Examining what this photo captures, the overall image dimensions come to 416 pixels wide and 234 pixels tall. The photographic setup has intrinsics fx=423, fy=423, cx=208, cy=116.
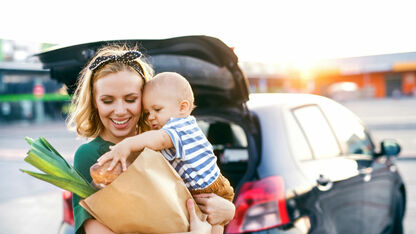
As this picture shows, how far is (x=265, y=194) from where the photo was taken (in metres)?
2.57

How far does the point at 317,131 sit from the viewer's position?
325 centimetres

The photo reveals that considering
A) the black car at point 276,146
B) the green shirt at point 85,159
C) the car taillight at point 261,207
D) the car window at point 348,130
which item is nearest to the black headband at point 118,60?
the green shirt at point 85,159

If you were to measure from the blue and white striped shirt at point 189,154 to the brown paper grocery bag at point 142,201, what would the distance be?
15 cm

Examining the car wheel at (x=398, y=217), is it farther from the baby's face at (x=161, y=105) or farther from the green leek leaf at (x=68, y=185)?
the green leek leaf at (x=68, y=185)

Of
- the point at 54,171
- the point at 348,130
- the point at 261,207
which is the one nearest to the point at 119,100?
the point at 54,171

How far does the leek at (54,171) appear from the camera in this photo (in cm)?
128

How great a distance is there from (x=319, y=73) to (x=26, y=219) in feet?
151

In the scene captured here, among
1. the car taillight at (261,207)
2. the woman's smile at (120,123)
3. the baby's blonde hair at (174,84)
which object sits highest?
the baby's blonde hair at (174,84)

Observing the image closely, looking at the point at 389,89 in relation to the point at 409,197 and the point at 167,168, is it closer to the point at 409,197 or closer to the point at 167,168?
the point at 409,197

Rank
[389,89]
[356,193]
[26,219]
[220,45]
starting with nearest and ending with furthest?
[220,45]
[356,193]
[26,219]
[389,89]

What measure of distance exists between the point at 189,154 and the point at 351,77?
5505 centimetres

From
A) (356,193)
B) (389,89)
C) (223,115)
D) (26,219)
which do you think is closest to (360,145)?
(356,193)

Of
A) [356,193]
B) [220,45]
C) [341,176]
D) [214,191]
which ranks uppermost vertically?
[220,45]

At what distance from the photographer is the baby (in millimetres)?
1462
